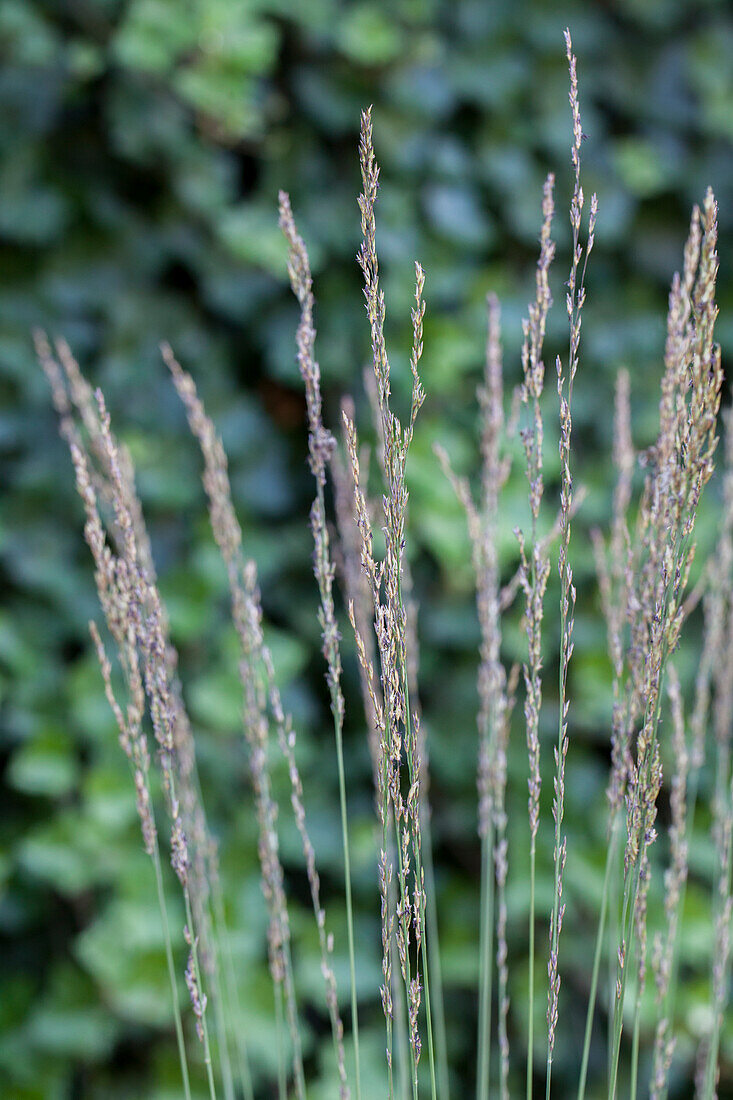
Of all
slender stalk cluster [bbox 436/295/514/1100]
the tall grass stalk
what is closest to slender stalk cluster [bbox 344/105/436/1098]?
the tall grass stalk

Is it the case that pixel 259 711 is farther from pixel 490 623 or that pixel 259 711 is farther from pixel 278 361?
pixel 278 361

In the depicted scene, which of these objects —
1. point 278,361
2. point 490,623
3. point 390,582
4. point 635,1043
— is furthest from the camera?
point 278,361

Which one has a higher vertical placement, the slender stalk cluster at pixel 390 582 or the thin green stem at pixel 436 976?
the slender stalk cluster at pixel 390 582

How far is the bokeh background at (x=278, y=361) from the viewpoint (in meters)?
1.52

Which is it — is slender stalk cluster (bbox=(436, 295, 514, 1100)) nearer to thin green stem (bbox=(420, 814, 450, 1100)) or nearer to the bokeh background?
thin green stem (bbox=(420, 814, 450, 1100))

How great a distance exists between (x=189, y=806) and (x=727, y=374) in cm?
135

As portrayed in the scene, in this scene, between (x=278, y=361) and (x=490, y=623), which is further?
(x=278, y=361)

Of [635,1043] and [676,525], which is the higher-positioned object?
[676,525]

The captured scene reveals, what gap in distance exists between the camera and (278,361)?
1593 mm

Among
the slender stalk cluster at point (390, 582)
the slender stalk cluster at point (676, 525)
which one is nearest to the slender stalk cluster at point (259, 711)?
the slender stalk cluster at point (390, 582)

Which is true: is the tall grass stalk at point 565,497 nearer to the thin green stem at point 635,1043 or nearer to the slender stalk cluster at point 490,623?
the thin green stem at point 635,1043

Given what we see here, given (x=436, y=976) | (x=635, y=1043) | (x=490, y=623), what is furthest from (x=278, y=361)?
(x=635, y=1043)

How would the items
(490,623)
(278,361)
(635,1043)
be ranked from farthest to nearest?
1. (278,361)
2. (490,623)
3. (635,1043)

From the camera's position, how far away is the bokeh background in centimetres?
152
